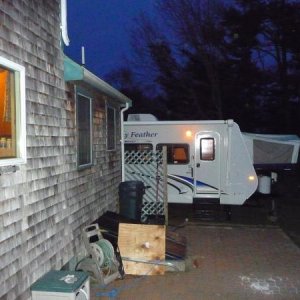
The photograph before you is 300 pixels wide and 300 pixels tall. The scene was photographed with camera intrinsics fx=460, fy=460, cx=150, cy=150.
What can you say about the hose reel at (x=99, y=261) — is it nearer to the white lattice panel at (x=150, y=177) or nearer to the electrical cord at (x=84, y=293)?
the electrical cord at (x=84, y=293)

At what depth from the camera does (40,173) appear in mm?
5551

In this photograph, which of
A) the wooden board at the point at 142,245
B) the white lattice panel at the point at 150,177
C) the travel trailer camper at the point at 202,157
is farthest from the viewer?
the travel trailer camper at the point at 202,157

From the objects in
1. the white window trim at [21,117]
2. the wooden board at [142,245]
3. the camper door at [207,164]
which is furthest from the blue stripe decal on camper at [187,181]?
the white window trim at [21,117]

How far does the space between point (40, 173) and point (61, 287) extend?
1379 millimetres

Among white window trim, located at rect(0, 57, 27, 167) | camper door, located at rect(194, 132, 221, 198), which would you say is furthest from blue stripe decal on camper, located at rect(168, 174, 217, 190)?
white window trim, located at rect(0, 57, 27, 167)

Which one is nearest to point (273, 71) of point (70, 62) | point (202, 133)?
point (202, 133)

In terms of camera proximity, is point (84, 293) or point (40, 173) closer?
point (84, 293)

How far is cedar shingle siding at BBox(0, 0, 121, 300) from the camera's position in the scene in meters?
4.69

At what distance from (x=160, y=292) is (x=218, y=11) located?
2420 cm

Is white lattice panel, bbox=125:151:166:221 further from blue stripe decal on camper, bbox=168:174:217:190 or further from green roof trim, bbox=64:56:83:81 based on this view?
green roof trim, bbox=64:56:83:81

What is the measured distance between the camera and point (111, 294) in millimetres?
6219

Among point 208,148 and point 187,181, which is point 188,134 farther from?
point 187,181

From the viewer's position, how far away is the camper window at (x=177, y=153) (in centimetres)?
1232

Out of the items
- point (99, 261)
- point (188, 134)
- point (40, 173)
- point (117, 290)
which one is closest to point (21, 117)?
point (40, 173)
